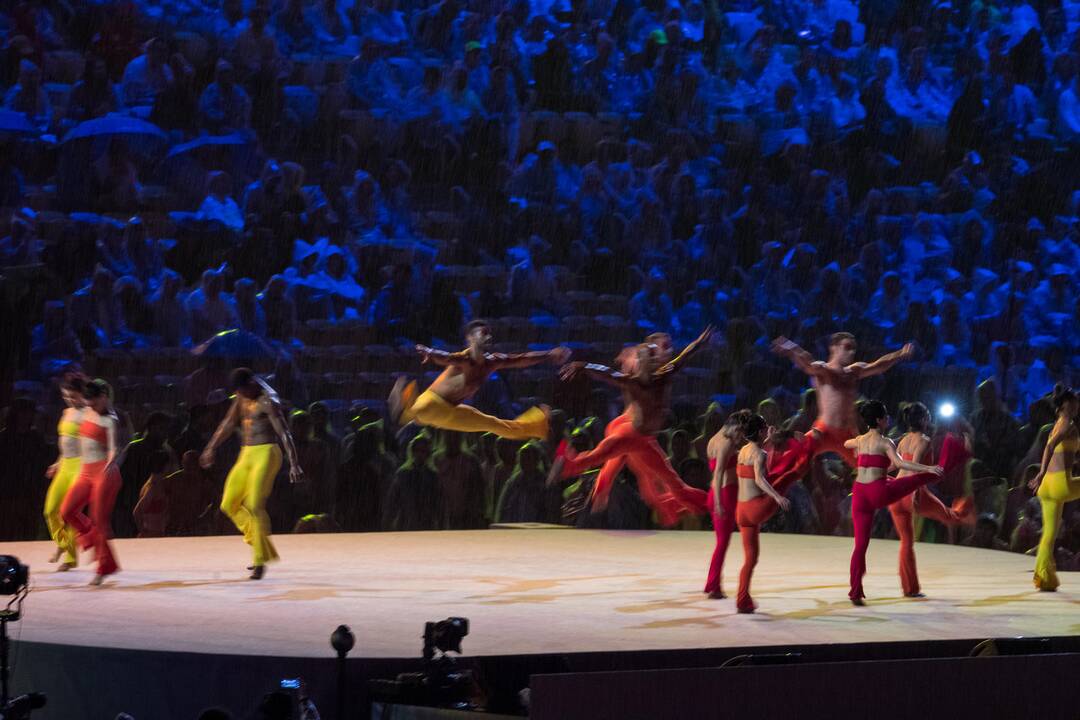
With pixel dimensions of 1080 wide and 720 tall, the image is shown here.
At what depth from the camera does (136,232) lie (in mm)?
13742

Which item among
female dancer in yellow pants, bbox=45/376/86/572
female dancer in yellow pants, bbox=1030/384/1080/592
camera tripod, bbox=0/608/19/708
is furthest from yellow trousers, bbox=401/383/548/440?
camera tripod, bbox=0/608/19/708

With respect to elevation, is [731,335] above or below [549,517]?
above

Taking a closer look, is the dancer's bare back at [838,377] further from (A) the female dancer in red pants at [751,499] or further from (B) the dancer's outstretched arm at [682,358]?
(A) the female dancer in red pants at [751,499]

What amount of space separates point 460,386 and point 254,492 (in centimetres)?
159

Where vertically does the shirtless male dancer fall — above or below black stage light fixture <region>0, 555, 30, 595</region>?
above

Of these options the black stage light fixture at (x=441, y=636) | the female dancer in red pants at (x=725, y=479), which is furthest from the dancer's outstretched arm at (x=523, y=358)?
the black stage light fixture at (x=441, y=636)

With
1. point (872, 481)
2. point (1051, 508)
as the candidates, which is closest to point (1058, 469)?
point (1051, 508)

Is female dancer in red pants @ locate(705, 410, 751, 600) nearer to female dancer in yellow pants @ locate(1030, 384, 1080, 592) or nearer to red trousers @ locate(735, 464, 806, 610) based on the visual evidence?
red trousers @ locate(735, 464, 806, 610)

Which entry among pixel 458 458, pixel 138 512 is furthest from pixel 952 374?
pixel 138 512

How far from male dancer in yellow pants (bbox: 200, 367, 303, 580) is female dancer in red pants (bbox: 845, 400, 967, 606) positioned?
11.6ft

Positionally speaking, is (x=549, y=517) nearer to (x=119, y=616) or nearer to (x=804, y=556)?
(x=804, y=556)

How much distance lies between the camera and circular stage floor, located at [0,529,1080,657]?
23.8 feet

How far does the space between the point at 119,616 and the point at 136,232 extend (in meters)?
6.65

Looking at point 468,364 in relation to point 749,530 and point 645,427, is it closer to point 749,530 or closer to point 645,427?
point 645,427
